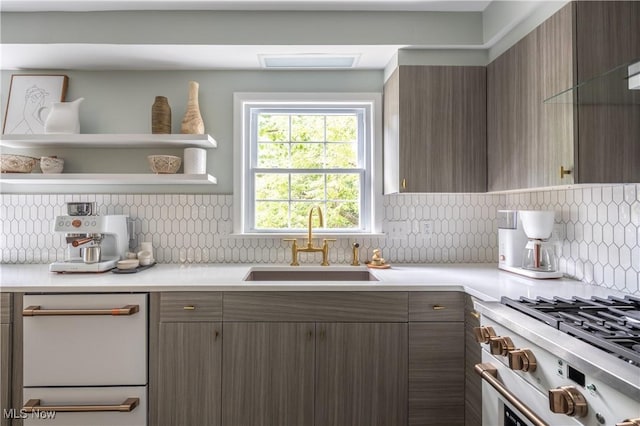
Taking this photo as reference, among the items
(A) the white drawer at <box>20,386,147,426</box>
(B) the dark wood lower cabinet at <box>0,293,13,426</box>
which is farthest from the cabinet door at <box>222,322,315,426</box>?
(B) the dark wood lower cabinet at <box>0,293,13,426</box>

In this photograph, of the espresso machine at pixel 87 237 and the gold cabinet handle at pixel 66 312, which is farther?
the espresso machine at pixel 87 237

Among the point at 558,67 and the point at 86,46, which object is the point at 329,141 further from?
the point at 86,46

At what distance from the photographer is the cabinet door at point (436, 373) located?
1907 mm

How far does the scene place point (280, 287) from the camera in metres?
1.91

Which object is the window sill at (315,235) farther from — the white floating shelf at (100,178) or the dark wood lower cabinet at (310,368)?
the dark wood lower cabinet at (310,368)

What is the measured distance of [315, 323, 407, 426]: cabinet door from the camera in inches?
75.3

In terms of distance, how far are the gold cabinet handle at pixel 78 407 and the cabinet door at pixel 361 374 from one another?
952 millimetres

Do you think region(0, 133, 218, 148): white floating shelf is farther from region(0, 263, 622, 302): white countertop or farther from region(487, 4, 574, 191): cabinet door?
region(487, 4, 574, 191): cabinet door

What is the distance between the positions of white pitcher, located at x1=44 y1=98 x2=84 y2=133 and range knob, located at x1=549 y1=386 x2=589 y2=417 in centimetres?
283

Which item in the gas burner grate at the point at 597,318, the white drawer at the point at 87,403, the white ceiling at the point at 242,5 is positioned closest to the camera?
the gas burner grate at the point at 597,318

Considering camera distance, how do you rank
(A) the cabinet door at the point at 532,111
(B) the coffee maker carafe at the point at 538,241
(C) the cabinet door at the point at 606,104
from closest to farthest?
1. (C) the cabinet door at the point at 606,104
2. (A) the cabinet door at the point at 532,111
3. (B) the coffee maker carafe at the point at 538,241

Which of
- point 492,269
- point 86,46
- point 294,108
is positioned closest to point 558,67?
point 492,269

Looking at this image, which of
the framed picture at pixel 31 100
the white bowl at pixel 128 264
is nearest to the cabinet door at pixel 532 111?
the white bowl at pixel 128 264

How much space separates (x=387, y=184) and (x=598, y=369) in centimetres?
177
